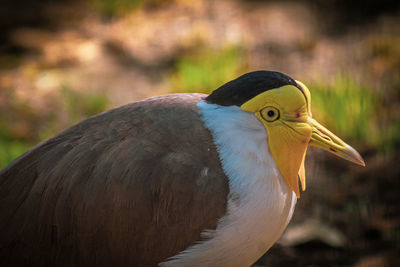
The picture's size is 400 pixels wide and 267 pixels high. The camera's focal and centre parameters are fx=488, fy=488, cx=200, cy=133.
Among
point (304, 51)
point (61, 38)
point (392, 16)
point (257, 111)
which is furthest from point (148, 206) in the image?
point (392, 16)

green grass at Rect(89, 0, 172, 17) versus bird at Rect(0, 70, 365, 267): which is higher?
green grass at Rect(89, 0, 172, 17)

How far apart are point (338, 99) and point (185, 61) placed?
4.84 feet

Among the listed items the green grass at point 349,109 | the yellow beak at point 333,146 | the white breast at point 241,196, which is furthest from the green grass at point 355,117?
the white breast at point 241,196

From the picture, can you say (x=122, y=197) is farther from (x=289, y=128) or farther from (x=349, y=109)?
(x=349, y=109)

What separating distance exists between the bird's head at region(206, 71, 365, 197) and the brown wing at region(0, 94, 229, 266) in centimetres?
22

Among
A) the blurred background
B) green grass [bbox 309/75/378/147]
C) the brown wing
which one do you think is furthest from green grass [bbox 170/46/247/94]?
the brown wing

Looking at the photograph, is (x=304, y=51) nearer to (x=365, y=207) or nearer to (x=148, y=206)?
(x=365, y=207)

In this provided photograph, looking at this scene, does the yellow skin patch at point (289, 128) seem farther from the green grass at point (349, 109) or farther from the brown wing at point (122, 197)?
the green grass at point (349, 109)

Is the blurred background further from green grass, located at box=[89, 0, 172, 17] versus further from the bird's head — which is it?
the bird's head

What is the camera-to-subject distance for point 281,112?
6.32 feet

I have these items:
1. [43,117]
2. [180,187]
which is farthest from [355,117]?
[43,117]

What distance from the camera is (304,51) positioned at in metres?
4.77

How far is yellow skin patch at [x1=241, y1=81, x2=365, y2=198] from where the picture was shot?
6.23ft

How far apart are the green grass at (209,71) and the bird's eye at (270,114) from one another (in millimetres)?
1912
